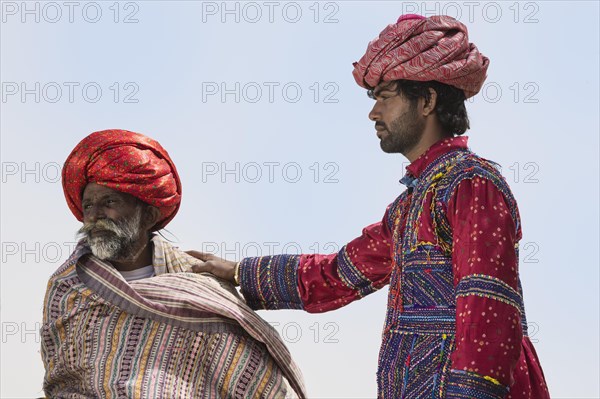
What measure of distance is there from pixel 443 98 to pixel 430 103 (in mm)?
70

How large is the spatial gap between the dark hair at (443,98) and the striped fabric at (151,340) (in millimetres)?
1508

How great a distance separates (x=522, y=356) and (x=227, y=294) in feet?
5.76

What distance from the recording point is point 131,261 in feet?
17.9

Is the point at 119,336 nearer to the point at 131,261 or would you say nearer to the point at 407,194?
the point at 131,261

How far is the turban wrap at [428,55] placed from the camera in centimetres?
463

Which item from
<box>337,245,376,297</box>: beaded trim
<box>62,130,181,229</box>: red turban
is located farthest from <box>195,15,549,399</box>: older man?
<box>62,130,181,229</box>: red turban

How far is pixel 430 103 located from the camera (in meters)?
4.69

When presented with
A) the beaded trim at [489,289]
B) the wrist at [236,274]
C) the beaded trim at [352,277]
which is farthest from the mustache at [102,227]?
the beaded trim at [489,289]

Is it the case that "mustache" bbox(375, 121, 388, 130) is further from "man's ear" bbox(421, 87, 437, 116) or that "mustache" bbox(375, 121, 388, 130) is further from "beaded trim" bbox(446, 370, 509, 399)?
"beaded trim" bbox(446, 370, 509, 399)

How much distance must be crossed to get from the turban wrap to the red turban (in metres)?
1.42

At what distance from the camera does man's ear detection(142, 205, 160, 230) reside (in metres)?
5.55

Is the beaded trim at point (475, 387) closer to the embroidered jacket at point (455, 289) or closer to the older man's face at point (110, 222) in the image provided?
the embroidered jacket at point (455, 289)

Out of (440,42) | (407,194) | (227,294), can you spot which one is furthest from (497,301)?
(227,294)

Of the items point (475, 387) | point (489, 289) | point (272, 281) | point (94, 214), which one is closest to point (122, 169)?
point (94, 214)
